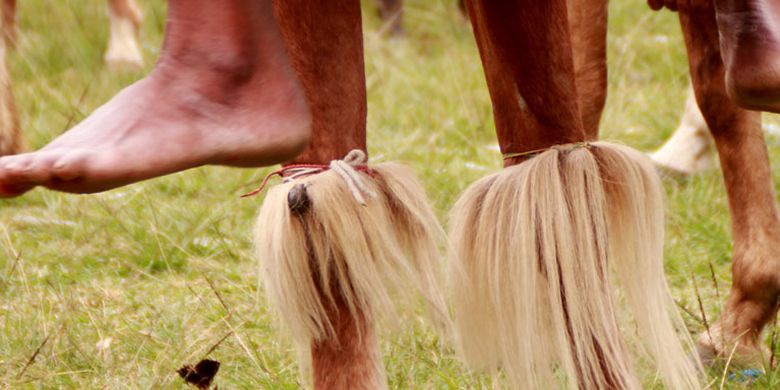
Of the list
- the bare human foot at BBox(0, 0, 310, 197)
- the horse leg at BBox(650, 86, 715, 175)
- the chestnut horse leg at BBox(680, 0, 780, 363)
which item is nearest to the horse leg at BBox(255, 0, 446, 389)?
the bare human foot at BBox(0, 0, 310, 197)

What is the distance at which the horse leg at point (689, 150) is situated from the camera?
3797 mm

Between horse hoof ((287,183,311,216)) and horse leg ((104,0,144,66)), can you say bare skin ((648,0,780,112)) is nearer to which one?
horse hoof ((287,183,311,216))

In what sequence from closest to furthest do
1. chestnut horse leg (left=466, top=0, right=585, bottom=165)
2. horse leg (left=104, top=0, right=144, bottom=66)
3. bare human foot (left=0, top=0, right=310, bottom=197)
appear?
bare human foot (left=0, top=0, right=310, bottom=197) → chestnut horse leg (left=466, top=0, right=585, bottom=165) → horse leg (left=104, top=0, right=144, bottom=66)

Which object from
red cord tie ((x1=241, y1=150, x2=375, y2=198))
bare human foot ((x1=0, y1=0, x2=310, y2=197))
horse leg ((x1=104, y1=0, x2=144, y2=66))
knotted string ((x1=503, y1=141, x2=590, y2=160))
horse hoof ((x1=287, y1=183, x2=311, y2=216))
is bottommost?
knotted string ((x1=503, y1=141, x2=590, y2=160))

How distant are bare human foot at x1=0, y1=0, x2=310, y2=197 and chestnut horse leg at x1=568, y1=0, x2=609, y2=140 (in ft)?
3.93

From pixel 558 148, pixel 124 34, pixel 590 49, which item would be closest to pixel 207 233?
pixel 590 49

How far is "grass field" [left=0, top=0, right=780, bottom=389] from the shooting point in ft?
7.83

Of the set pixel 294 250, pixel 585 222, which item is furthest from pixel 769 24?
pixel 294 250

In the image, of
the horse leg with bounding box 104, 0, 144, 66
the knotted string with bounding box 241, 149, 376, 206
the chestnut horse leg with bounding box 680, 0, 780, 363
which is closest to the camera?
the knotted string with bounding box 241, 149, 376, 206

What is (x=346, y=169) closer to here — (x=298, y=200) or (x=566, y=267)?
(x=298, y=200)

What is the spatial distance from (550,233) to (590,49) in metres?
0.85

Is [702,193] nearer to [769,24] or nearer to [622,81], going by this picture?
[622,81]

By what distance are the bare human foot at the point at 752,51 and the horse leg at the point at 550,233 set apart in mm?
383

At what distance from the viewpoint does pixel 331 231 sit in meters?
1.70
